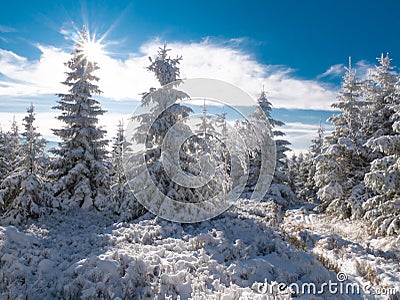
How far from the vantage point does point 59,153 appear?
1738cm

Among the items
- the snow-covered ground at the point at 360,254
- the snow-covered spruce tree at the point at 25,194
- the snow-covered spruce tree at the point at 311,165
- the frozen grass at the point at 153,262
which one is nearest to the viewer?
the frozen grass at the point at 153,262

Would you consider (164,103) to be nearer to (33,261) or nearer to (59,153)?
(59,153)

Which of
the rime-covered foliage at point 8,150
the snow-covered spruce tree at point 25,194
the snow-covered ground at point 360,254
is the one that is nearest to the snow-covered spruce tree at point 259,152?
the snow-covered ground at point 360,254

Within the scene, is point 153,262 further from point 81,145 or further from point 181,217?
point 81,145

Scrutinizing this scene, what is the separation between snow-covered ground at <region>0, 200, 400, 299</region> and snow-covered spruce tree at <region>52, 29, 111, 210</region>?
400 cm

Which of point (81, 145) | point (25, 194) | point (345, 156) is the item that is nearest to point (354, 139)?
point (345, 156)

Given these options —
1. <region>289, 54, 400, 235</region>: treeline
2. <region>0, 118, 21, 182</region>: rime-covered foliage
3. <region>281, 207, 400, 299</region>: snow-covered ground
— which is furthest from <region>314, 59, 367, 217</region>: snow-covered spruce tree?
<region>0, 118, 21, 182</region>: rime-covered foliage

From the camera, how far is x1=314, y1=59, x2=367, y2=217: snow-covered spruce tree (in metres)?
18.2

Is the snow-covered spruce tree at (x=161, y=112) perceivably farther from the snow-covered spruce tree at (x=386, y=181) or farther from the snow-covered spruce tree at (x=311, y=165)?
the snow-covered spruce tree at (x=311, y=165)

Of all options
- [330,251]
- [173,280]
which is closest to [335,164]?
[330,251]

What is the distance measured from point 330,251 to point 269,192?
1368cm

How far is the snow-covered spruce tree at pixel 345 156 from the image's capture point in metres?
18.2

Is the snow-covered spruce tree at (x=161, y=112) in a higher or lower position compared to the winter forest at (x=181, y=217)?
higher

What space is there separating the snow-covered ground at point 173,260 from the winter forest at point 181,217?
43 millimetres
